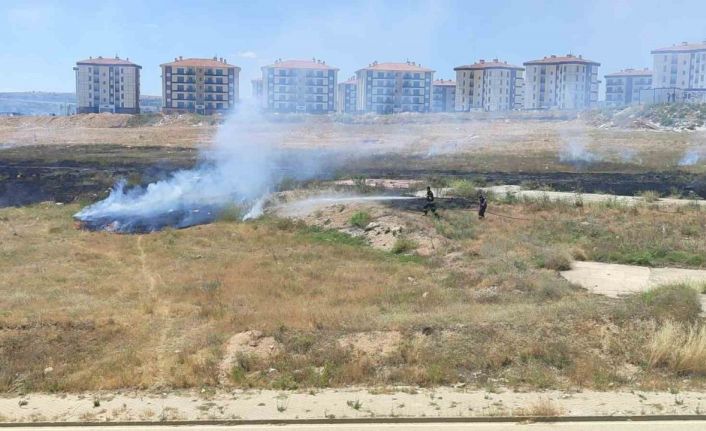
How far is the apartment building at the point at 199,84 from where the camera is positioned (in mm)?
122062

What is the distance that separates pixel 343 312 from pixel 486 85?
13080 cm

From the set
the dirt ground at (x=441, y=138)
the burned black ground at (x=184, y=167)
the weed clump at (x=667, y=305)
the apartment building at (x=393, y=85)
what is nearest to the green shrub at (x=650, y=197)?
the burned black ground at (x=184, y=167)

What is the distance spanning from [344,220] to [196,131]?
2660 inches

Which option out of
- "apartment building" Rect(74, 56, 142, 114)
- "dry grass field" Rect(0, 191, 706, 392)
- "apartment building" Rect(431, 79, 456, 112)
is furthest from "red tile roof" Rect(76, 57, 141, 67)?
"dry grass field" Rect(0, 191, 706, 392)

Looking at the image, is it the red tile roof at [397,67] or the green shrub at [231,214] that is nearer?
the green shrub at [231,214]

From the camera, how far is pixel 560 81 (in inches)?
5305

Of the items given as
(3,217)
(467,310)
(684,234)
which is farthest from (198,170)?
(467,310)

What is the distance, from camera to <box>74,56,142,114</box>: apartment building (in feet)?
462

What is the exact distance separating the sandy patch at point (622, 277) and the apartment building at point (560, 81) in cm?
11519

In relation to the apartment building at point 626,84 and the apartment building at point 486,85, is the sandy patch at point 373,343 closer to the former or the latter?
the apartment building at point 486,85

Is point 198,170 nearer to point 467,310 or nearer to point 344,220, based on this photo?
point 344,220

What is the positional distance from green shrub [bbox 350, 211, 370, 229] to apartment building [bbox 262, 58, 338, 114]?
180 feet

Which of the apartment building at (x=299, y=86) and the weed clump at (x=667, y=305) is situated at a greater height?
the apartment building at (x=299, y=86)

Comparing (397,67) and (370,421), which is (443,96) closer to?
(397,67)
